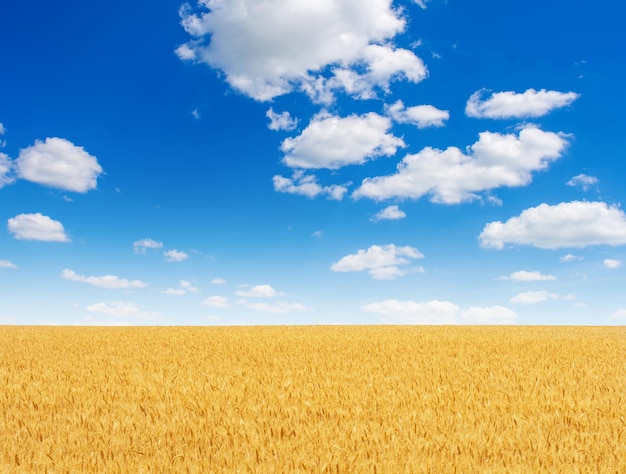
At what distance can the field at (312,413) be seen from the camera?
17.4 feet

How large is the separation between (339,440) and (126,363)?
800 cm

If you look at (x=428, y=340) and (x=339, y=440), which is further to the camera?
(x=428, y=340)

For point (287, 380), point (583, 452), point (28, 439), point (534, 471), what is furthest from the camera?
point (287, 380)

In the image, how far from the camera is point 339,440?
19.5 ft

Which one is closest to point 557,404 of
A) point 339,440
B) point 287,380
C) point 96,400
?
point 339,440

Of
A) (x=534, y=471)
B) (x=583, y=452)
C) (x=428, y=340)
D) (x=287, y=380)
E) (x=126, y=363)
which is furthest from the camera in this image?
(x=428, y=340)

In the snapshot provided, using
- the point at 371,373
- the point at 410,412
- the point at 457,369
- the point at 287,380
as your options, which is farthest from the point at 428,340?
the point at 410,412

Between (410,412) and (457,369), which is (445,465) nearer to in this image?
(410,412)

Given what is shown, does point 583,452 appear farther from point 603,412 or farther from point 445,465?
point 603,412

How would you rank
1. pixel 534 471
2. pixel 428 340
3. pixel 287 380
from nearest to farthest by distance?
pixel 534 471, pixel 287 380, pixel 428 340

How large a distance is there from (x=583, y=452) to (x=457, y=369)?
5.95 metres

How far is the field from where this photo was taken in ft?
17.4

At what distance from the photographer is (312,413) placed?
287 inches

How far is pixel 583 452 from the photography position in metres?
5.58
